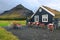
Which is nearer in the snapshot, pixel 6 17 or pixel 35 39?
pixel 35 39

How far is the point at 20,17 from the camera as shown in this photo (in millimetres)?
38781

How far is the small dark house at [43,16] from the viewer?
31.7 m

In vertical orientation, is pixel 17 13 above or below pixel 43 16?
above

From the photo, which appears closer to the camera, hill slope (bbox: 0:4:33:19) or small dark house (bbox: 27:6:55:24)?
small dark house (bbox: 27:6:55:24)

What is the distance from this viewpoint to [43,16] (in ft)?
109

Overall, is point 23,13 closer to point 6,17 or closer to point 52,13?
point 6,17

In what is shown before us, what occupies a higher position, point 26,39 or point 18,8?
point 18,8

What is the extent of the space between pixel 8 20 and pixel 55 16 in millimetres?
9656

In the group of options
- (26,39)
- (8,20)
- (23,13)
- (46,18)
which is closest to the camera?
(26,39)

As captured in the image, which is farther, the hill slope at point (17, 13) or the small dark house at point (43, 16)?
the hill slope at point (17, 13)

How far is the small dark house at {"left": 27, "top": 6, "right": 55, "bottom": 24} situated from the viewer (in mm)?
31672

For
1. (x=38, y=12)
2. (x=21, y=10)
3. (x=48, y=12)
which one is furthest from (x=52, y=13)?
(x=21, y=10)

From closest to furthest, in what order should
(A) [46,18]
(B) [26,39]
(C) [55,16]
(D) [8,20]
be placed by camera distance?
(B) [26,39], (C) [55,16], (A) [46,18], (D) [8,20]

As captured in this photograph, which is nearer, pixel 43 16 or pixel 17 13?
pixel 43 16
